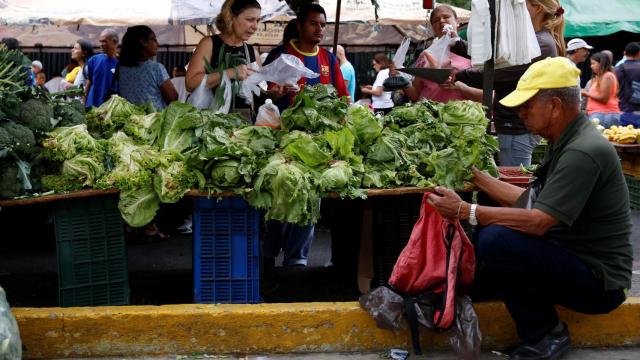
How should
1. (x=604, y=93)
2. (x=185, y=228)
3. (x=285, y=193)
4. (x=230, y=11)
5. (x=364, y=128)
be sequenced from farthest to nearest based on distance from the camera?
1. (x=604, y=93)
2. (x=185, y=228)
3. (x=230, y=11)
4. (x=364, y=128)
5. (x=285, y=193)

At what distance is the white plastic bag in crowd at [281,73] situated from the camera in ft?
17.5

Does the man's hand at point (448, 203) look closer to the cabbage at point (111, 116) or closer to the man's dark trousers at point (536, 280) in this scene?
the man's dark trousers at point (536, 280)

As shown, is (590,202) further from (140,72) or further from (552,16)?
(140,72)

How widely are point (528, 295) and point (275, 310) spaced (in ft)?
4.64

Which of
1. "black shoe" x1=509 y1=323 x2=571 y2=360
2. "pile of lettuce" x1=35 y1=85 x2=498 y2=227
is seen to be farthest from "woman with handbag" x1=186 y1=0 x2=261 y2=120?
"black shoe" x1=509 y1=323 x2=571 y2=360

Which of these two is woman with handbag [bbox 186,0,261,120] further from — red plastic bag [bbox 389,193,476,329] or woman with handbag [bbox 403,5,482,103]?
red plastic bag [bbox 389,193,476,329]

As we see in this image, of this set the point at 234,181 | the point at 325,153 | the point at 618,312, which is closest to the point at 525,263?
the point at 618,312

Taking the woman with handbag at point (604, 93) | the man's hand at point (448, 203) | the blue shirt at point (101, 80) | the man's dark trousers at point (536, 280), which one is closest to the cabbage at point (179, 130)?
the man's hand at point (448, 203)

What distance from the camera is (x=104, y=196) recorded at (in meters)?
4.83

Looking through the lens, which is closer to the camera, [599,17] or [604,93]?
[604,93]

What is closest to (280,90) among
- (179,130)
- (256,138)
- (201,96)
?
(201,96)

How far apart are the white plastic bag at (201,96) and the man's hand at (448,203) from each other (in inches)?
76.5

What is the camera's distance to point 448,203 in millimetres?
4309

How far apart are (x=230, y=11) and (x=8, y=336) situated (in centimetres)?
296
